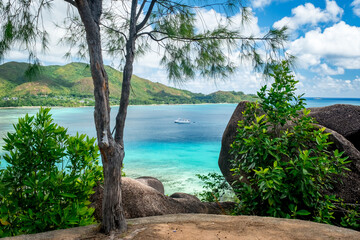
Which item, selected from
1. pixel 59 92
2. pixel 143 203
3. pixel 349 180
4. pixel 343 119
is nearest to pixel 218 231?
pixel 143 203

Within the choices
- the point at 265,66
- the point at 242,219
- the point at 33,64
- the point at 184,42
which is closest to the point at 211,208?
the point at 242,219

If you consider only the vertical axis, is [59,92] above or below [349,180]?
above

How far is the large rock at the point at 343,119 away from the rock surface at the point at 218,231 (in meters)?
2.10

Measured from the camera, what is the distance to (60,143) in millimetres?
2596

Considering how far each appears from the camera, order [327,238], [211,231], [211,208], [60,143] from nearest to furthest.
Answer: [327,238] → [211,231] → [60,143] → [211,208]

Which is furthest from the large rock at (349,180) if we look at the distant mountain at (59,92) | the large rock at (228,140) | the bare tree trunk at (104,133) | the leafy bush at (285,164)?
the distant mountain at (59,92)

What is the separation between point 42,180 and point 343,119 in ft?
13.6

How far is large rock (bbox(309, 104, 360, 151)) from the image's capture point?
377cm

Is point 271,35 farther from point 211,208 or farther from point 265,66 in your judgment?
point 211,208

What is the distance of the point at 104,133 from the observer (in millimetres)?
2033

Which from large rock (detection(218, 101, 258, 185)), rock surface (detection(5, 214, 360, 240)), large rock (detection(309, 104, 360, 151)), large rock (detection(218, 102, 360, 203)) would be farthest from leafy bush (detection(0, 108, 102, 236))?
large rock (detection(309, 104, 360, 151))

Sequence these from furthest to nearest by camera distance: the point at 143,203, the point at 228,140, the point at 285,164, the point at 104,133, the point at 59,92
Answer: the point at 59,92, the point at 228,140, the point at 143,203, the point at 285,164, the point at 104,133

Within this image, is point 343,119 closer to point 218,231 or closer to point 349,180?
point 349,180

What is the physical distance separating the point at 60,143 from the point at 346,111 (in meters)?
4.12
